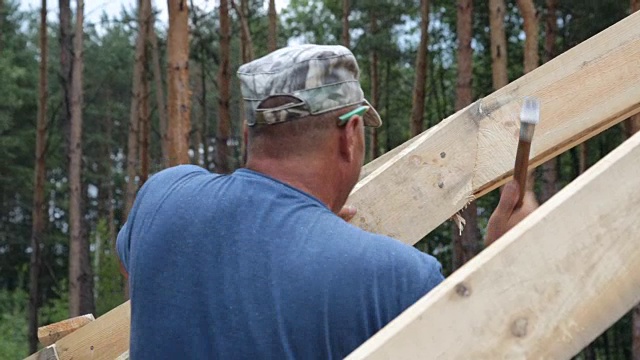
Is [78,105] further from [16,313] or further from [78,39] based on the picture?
[16,313]

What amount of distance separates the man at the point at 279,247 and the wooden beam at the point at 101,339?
3.19 feet

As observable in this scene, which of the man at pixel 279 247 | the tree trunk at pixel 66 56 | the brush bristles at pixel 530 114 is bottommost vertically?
the tree trunk at pixel 66 56

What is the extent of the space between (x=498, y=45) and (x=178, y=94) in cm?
510

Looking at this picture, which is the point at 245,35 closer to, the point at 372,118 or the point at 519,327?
the point at 372,118

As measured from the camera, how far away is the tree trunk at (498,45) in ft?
41.2

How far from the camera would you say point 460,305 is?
110 centimetres

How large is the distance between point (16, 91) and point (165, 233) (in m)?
31.4

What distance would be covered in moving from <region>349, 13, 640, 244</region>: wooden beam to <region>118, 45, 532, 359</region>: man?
602 millimetres

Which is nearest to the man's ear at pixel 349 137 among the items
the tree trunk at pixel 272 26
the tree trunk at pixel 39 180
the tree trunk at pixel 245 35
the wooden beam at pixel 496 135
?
the wooden beam at pixel 496 135

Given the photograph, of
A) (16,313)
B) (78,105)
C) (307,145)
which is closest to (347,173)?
(307,145)

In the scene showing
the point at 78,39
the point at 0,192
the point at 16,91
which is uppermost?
the point at 78,39

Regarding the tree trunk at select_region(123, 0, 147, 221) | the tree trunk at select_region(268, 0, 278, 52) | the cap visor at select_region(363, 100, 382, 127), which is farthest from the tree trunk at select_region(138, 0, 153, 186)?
the cap visor at select_region(363, 100, 382, 127)

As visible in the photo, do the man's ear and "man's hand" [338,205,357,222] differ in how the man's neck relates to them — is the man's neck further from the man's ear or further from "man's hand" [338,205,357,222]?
"man's hand" [338,205,357,222]

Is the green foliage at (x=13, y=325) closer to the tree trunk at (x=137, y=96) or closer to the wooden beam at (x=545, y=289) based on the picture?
the tree trunk at (x=137, y=96)
